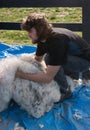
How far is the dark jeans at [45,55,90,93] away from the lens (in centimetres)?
368

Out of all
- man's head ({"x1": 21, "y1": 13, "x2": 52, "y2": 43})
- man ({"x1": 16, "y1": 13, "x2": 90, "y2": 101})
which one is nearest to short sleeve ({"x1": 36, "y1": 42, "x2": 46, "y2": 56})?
man ({"x1": 16, "y1": 13, "x2": 90, "y2": 101})

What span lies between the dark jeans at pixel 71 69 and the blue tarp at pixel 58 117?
0.18m

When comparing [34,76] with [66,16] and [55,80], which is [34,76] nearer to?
[55,80]

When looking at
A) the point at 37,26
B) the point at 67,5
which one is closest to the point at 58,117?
the point at 37,26

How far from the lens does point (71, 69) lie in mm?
3818

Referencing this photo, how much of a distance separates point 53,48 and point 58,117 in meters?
0.62

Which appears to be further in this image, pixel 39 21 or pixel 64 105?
pixel 64 105

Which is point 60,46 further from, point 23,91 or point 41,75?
point 23,91

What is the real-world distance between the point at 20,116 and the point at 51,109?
0.96 ft

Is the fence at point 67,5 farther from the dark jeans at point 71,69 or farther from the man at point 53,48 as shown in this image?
the man at point 53,48

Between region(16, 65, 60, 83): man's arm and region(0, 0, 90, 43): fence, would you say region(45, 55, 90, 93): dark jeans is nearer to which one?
region(16, 65, 60, 83): man's arm

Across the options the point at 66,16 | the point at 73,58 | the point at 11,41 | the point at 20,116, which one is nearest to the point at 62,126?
the point at 20,116

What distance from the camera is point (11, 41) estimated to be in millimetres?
6242

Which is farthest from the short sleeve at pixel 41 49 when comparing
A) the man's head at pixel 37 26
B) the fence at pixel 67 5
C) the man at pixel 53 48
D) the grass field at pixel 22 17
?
the grass field at pixel 22 17
